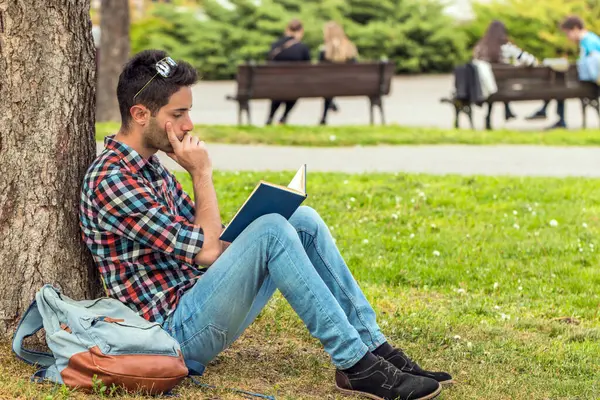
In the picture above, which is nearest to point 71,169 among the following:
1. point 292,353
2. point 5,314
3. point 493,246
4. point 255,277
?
point 5,314

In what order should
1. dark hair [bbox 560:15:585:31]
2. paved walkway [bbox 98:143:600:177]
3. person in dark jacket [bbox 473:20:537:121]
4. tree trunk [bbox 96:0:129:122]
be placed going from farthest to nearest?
person in dark jacket [bbox 473:20:537:121] < dark hair [bbox 560:15:585:31] < tree trunk [bbox 96:0:129:122] < paved walkway [bbox 98:143:600:177]

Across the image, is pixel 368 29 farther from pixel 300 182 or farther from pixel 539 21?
pixel 300 182

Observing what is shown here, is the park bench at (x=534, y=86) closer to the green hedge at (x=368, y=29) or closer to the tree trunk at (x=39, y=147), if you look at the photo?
the green hedge at (x=368, y=29)

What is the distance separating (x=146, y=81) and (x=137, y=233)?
584 mm

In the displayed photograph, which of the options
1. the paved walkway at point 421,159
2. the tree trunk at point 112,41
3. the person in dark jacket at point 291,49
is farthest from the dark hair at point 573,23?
the tree trunk at point 112,41

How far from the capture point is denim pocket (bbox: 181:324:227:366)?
12.9 feet

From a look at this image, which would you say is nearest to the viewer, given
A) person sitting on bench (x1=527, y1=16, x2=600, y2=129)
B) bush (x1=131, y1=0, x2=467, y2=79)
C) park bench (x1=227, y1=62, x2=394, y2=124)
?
park bench (x1=227, y1=62, x2=394, y2=124)

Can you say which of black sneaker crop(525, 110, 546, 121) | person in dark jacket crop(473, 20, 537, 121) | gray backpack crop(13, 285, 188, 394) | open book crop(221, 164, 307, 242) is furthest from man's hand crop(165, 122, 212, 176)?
black sneaker crop(525, 110, 546, 121)

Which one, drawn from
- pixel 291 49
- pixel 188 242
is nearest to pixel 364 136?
pixel 291 49

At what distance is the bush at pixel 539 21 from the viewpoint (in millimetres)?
23688

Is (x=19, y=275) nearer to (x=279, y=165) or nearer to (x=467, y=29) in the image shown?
(x=279, y=165)

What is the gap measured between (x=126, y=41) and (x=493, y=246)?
831 cm

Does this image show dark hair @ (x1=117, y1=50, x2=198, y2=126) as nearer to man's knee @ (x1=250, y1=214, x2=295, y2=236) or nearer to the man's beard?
the man's beard

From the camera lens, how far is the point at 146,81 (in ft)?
13.0
